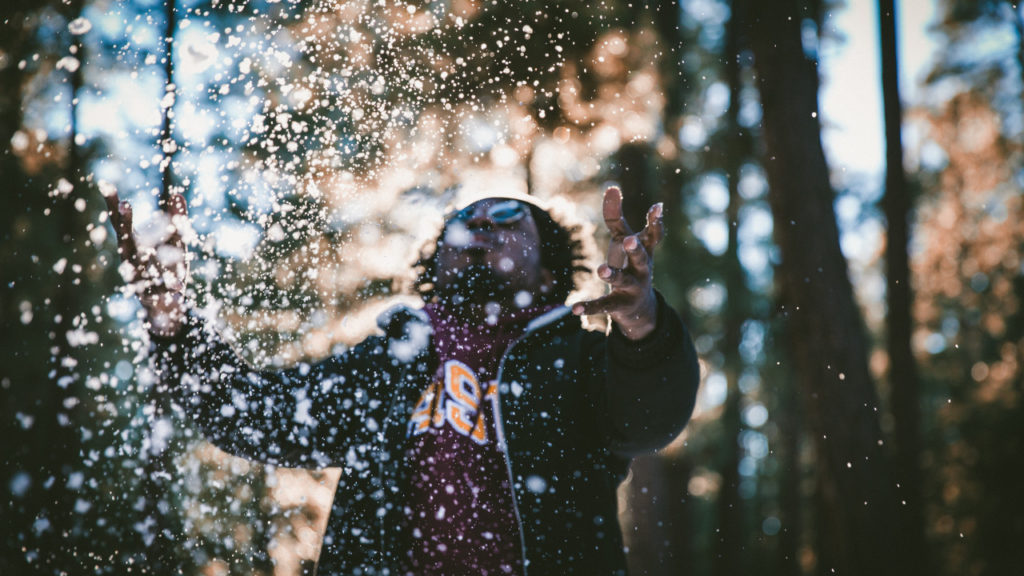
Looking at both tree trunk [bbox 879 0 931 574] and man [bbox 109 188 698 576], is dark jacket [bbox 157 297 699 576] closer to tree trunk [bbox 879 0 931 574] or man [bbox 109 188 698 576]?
man [bbox 109 188 698 576]

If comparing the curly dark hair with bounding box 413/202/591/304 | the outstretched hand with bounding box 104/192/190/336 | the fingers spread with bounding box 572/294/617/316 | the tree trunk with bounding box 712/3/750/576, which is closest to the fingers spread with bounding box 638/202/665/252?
the fingers spread with bounding box 572/294/617/316

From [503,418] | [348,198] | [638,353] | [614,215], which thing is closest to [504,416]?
[503,418]

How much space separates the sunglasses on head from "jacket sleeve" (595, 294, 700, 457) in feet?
2.50

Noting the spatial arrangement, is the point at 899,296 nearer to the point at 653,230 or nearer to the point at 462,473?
the point at 653,230

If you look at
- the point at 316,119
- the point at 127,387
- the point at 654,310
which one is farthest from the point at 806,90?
the point at 127,387

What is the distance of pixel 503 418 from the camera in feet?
7.18

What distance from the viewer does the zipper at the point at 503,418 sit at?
2.02 m

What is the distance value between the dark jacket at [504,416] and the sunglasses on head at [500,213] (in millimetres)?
450

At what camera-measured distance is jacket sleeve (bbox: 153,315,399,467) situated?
224 centimetres

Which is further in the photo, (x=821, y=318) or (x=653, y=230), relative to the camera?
(x=821, y=318)

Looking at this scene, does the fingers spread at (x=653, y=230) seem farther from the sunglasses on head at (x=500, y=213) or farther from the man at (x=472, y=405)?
the sunglasses on head at (x=500, y=213)

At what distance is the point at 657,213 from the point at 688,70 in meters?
7.47

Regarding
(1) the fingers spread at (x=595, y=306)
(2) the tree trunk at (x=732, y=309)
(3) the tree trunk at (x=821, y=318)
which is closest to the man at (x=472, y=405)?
(1) the fingers spread at (x=595, y=306)

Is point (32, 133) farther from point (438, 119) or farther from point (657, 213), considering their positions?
point (657, 213)
